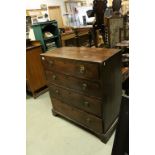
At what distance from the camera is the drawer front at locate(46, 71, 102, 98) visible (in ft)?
5.51

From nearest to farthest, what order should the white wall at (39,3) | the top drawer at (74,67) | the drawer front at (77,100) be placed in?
the top drawer at (74,67) < the drawer front at (77,100) < the white wall at (39,3)

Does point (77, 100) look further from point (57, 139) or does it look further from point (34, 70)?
point (34, 70)

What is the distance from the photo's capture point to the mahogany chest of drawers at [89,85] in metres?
1.64

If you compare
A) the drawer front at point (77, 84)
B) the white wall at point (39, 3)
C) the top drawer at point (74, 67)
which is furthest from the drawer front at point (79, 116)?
the white wall at point (39, 3)

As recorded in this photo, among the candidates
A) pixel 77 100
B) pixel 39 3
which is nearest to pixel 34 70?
pixel 77 100

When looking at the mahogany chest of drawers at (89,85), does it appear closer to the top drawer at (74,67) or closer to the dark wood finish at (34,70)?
the top drawer at (74,67)

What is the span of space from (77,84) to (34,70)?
153 cm

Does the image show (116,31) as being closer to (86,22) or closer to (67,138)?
(67,138)

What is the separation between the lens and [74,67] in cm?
179

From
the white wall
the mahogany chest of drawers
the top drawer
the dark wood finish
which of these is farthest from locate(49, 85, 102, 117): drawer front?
the white wall

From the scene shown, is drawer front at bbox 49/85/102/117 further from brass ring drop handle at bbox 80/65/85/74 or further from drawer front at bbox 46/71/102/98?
brass ring drop handle at bbox 80/65/85/74

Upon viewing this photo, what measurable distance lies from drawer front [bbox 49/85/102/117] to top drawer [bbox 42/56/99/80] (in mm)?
264

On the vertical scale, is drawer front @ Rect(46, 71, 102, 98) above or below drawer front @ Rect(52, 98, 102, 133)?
Answer: above
